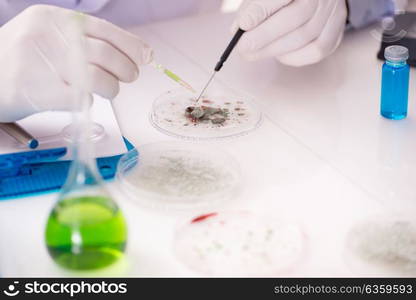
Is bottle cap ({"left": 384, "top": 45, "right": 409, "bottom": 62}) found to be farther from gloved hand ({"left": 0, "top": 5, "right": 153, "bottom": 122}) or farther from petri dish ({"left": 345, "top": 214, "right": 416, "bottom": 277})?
gloved hand ({"left": 0, "top": 5, "right": 153, "bottom": 122})

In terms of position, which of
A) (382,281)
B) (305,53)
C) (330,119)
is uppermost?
(305,53)

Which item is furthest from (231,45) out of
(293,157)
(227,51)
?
(293,157)

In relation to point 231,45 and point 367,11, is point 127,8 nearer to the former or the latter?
point 231,45

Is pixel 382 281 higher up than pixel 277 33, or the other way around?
pixel 277 33

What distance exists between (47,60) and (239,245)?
550 millimetres

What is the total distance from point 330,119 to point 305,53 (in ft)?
0.81

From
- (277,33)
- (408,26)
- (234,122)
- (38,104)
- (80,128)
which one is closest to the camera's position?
(80,128)

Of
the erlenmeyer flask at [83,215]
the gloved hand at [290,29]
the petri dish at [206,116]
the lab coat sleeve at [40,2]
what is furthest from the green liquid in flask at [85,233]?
the lab coat sleeve at [40,2]

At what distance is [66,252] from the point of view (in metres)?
1.02

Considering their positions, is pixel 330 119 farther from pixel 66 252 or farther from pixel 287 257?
pixel 66 252

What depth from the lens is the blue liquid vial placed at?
1485 mm

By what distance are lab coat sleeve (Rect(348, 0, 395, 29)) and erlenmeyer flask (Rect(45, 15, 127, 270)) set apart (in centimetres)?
115

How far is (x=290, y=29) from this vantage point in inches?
66.5

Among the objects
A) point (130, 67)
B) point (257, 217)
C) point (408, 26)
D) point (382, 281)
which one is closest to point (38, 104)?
point (130, 67)
